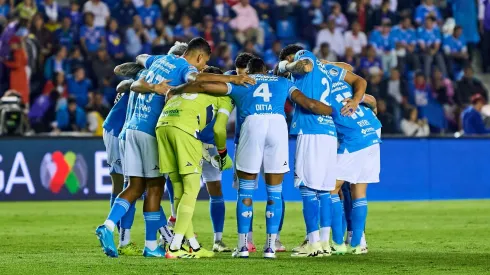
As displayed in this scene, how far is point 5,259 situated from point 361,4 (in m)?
18.0

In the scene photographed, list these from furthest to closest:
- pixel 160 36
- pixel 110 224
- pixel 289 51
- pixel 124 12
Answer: pixel 124 12 < pixel 160 36 < pixel 289 51 < pixel 110 224

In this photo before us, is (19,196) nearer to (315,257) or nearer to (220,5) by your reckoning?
(220,5)

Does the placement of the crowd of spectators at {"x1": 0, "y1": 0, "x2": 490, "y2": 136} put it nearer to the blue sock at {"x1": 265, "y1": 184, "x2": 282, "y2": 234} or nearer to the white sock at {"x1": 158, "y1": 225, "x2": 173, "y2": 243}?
the white sock at {"x1": 158, "y1": 225, "x2": 173, "y2": 243}

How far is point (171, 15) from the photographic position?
26.0 meters

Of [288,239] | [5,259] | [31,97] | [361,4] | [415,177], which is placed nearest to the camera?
[5,259]

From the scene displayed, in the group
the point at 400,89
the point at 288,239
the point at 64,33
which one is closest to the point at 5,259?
the point at 288,239

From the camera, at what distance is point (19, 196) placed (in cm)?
2102

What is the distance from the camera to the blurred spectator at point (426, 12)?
27953 millimetres

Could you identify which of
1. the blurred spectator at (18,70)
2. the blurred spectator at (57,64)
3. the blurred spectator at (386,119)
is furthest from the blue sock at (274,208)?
the blurred spectator at (57,64)

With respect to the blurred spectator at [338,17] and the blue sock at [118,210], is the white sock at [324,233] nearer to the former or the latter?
the blue sock at [118,210]

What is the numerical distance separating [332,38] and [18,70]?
312 inches

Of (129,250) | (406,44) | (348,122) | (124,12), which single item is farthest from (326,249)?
(406,44)

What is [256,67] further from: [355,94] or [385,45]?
[385,45]

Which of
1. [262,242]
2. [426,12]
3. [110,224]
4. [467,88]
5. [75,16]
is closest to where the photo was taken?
[110,224]
